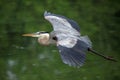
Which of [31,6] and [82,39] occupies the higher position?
[82,39]

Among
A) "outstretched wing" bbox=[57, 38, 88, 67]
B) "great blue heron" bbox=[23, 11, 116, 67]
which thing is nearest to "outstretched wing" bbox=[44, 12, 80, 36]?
"great blue heron" bbox=[23, 11, 116, 67]

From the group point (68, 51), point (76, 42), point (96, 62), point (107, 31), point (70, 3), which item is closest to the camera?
point (68, 51)

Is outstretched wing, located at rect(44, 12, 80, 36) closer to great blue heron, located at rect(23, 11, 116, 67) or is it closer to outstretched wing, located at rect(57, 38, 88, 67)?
great blue heron, located at rect(23, 11, 116, 67)

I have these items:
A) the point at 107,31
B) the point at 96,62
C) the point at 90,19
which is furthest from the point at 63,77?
the point at 90,19

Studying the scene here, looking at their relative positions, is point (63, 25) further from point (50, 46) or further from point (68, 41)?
point (50, 46)

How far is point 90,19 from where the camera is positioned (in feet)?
39.1

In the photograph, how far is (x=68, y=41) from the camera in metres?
6.75

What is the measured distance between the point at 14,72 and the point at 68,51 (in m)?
2.12

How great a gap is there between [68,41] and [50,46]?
317 centimetres

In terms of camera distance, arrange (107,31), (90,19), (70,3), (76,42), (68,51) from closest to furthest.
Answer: (68,51) → (76,42) → (107,31) → (90,19) → (70,3)

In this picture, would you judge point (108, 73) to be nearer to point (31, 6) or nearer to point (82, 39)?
point (82, 39)

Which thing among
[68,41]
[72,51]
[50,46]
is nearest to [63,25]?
[68,41]

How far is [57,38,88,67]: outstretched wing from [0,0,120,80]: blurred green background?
4.37ft

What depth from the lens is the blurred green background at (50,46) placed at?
8.42 m
